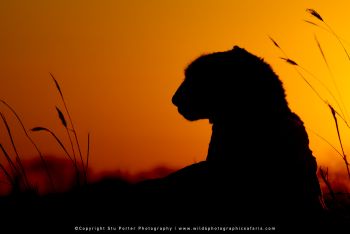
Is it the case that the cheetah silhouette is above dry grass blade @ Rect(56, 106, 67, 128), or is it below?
below

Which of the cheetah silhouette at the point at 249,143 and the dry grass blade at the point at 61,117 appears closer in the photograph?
the dry grass blade at the point at 61,117

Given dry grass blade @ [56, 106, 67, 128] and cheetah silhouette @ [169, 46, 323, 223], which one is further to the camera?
cheetah silhouette @ [169, 46, 323, 223]

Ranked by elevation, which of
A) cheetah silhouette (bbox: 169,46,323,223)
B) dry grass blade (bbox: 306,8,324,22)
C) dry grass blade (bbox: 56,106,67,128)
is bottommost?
cheetah silhouette (bbox: 169,46,323,223)

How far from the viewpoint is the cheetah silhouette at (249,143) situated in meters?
3.75

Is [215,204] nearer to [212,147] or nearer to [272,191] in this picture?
[272,191]

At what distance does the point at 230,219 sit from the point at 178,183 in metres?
0.71

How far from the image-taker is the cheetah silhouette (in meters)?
3.75

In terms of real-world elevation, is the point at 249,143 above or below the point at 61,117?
below

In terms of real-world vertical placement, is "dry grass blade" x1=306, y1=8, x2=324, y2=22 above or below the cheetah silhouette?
above

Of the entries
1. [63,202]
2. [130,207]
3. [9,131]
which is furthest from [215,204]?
[9,131]

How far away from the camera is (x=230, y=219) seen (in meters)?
3.54

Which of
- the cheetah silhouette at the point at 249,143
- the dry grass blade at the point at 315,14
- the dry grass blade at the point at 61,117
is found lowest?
the cheetah silhouette at the point at 249,143

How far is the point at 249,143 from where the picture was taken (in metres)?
4.04

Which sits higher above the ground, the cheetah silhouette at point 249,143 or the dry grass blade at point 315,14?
the dry grass blade at point 315,14
